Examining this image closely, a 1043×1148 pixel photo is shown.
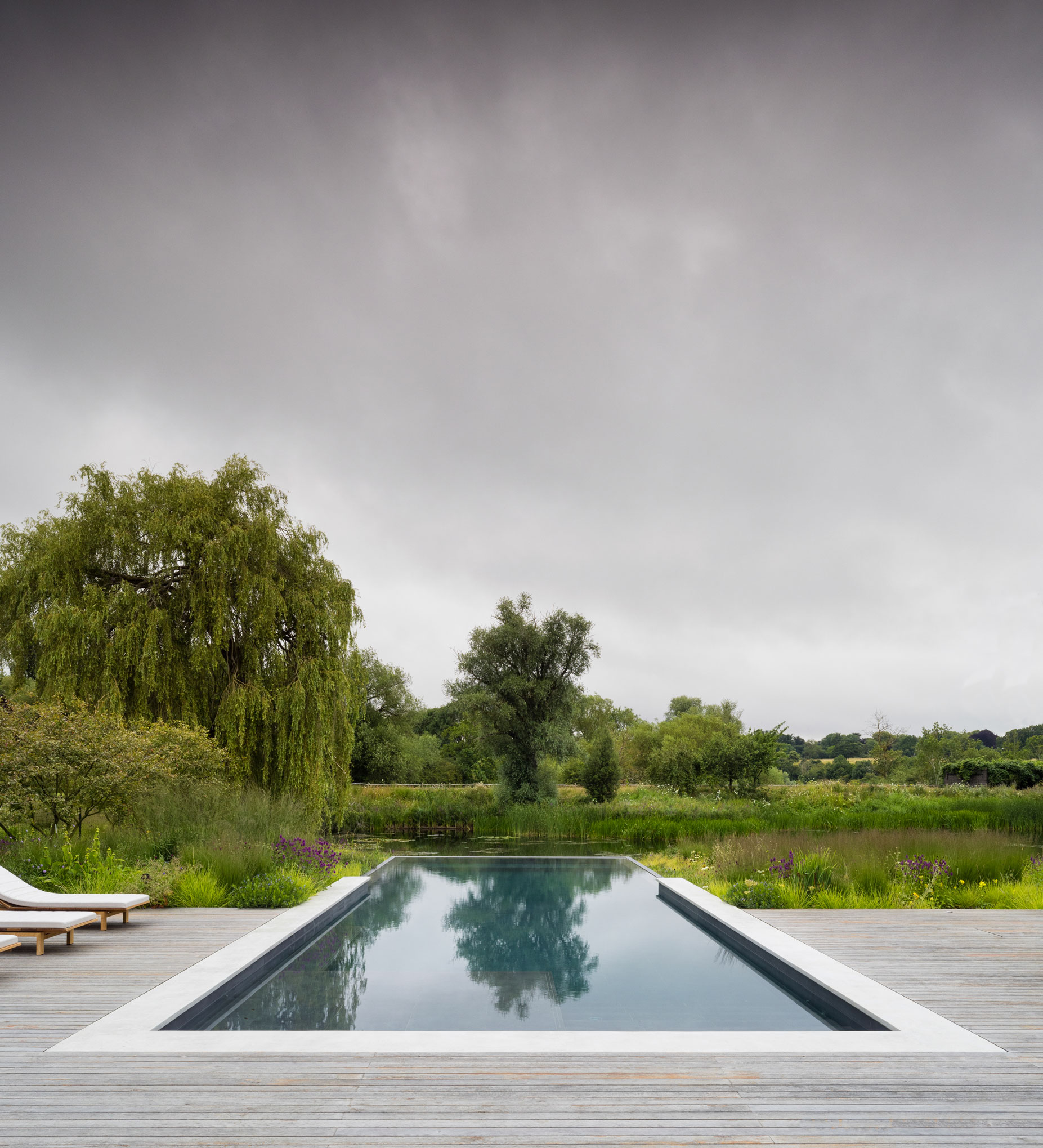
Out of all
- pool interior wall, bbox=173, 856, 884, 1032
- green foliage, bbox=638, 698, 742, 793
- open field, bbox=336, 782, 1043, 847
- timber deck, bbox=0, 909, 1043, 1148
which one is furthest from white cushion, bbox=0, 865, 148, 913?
green foliage, bbox=638, 698, 742, 793

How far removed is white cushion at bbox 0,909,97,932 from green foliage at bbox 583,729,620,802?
75.1 feet

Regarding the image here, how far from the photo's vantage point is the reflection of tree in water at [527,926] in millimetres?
5598

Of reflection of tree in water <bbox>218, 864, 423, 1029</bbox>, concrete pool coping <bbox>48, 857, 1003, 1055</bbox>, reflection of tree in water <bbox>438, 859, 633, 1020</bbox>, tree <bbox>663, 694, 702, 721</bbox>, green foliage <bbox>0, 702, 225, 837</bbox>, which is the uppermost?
tree <bbox>663, 694, 702, 721</bbox>

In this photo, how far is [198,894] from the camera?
739 cm

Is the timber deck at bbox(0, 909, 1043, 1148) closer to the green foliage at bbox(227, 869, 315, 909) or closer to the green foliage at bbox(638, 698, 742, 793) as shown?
the green foliage at bbox(227, 869, 315, 909)

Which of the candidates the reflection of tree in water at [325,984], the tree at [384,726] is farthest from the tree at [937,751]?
the reflection of tree in water at [325,984]

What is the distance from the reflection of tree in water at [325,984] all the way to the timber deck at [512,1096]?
35.3 inches

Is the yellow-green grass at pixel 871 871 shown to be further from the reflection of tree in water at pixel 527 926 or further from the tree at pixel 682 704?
the tree at pixel 682 704

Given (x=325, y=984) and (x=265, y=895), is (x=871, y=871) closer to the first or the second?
(x=325, y=984)

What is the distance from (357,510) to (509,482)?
144 inches

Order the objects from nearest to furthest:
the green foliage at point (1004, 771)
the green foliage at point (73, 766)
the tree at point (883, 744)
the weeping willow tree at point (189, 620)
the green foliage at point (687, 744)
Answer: the green foliage at point (73, 766) → the weeping willow tree at point (189, 620) → the green foliage at point (687, 744) → the green foliage at point (1004, 771) → the tree at point (883, 744)

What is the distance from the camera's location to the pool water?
15.3ft

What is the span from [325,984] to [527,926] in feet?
9.80

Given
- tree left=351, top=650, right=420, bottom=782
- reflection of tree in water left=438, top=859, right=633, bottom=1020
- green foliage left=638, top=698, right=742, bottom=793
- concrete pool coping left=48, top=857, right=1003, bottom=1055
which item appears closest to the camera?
concrete pool coping left=48, top=857, right=1003, bottom=1055
